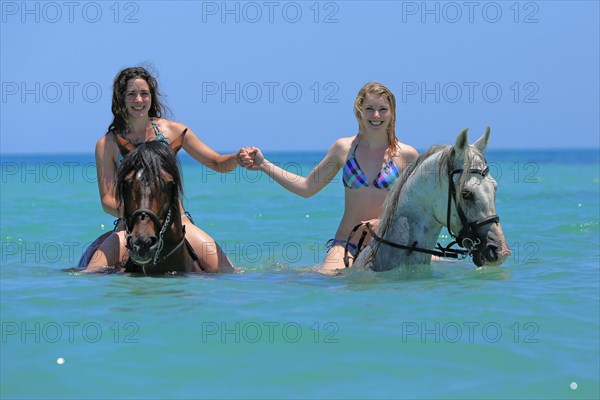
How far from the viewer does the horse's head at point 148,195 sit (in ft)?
18.1

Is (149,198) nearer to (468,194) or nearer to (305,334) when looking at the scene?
(305,334)

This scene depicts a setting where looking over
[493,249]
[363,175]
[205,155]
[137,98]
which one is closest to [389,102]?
[363,175]

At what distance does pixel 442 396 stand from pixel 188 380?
1251mm

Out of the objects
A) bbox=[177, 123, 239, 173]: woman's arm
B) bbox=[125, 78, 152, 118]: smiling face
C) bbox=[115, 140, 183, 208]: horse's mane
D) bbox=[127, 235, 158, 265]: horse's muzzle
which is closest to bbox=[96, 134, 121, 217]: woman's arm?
bbox=[125, 78, 152, 118]: smiling face

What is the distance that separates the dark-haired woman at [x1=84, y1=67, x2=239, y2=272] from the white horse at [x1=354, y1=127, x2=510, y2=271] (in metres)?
1.26

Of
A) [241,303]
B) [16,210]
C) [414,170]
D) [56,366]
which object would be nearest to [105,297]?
[241,303]

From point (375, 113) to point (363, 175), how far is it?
1.58 ft

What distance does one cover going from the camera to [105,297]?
236 inches

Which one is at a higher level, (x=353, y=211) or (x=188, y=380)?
(x=353, y=211)

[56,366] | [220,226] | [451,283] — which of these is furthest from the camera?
[220,226]

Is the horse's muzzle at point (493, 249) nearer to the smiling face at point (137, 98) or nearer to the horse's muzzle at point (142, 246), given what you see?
the horse's muzzle at point (142, 246)

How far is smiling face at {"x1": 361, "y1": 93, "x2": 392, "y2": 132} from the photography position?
671cm

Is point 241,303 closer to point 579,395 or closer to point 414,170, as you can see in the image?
point 414,170

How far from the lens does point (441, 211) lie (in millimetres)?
5859
